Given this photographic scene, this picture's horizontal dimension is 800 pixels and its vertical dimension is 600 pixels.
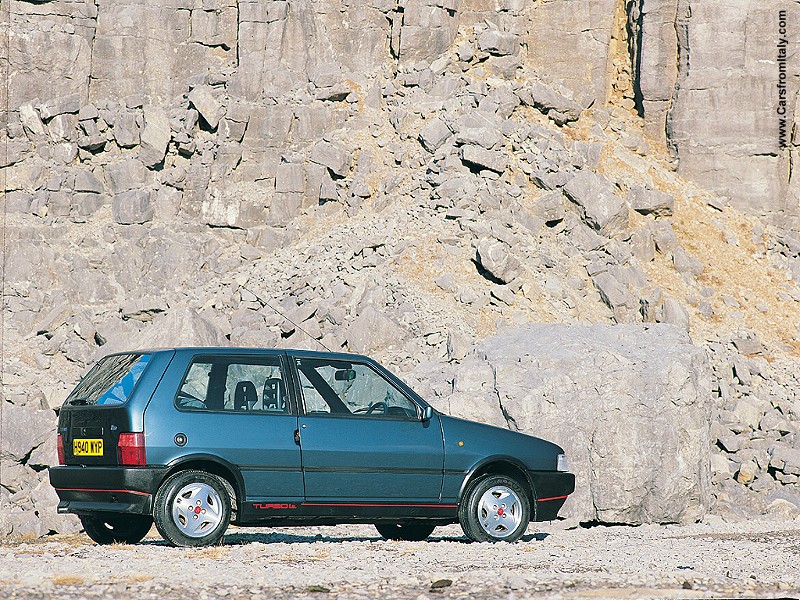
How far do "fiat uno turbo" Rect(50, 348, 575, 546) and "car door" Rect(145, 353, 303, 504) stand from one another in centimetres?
1

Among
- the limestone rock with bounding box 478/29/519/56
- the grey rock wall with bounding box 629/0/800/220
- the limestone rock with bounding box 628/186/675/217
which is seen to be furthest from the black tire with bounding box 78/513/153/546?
the grey rock wall with bounding box 629/0/800/220

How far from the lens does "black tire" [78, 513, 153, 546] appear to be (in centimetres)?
927

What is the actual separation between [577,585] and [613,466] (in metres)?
6.01

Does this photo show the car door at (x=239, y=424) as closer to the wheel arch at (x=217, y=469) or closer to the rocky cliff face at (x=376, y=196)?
the wheel arch at (x=217, y=469)

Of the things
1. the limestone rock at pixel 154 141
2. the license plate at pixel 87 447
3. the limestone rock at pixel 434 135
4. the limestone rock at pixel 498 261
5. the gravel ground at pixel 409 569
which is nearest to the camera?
the gravel ground at pixel 409 569

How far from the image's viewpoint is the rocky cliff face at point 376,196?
2172 cm

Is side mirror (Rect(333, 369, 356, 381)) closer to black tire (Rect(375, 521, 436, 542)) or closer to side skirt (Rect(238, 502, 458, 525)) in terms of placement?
side skirt (Rect(238, 502, 458, 525))

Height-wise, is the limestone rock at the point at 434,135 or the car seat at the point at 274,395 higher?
the limestone rock at the point at 434,135

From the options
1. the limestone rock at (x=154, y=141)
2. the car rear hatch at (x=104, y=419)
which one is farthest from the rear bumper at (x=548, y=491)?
the limestone rock at (x=154, y=141)

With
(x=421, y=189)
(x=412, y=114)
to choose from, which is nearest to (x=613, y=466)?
(x=421, y=189)

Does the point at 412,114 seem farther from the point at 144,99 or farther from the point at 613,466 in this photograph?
the point at 613,466

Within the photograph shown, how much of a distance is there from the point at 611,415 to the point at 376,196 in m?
15.2

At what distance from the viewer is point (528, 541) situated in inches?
388

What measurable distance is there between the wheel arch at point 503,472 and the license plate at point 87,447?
9.02 ft
